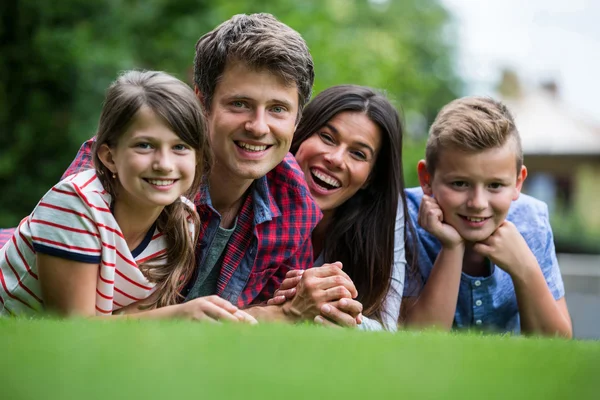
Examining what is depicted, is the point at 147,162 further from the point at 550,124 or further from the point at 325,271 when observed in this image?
the point at 550,124

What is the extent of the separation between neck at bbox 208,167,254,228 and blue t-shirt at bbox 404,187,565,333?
4.21 ft

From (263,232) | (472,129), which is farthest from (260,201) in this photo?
(472,129)

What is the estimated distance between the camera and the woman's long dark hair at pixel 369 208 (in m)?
4.68

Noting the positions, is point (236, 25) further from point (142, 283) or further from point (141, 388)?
point (141, 388)

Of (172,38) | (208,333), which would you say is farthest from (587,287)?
(208,333)

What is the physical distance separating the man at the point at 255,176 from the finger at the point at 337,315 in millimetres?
37

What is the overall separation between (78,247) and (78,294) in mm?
211

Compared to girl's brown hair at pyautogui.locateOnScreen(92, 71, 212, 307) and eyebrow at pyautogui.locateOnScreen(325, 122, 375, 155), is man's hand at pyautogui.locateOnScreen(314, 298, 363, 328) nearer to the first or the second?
girl's brown hair at pyautogui.locateOnScreen(92, 71, 212, 307)

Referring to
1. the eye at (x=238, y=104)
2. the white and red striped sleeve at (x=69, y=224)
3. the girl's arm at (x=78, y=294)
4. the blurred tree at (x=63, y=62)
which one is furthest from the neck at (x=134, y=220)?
the blurred tree at (x=63, y=62)

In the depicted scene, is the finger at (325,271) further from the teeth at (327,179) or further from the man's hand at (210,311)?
the teeth at (327,179)

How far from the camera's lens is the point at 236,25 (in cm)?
415

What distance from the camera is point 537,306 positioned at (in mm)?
4836

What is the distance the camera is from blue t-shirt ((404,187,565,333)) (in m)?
5.03

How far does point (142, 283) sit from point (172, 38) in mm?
13227
